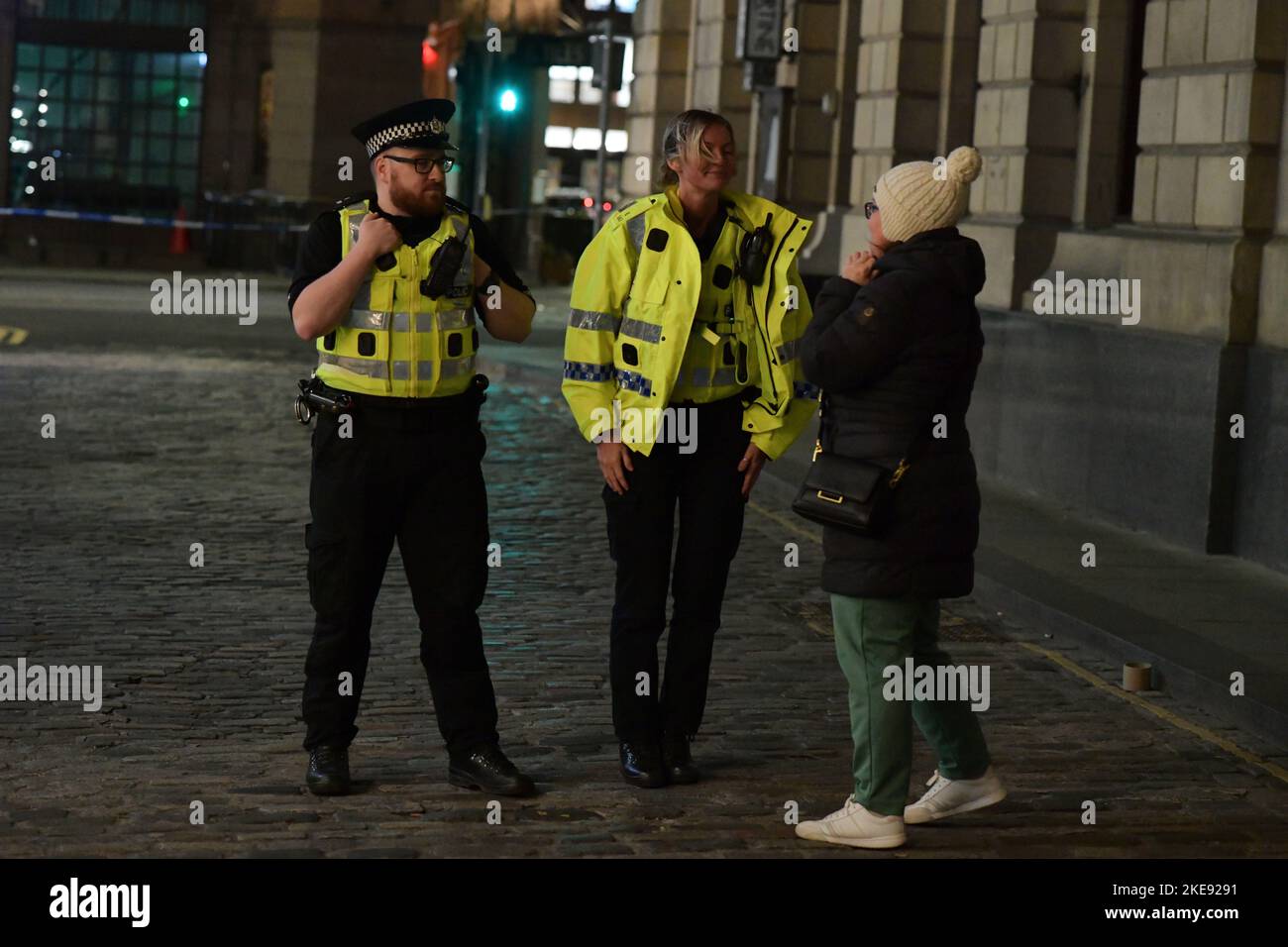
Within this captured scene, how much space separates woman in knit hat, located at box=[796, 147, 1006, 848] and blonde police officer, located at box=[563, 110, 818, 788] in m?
0.62

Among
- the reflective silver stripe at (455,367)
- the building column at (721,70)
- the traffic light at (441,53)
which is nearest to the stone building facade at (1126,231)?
the reflective silver stripe at (455,367)

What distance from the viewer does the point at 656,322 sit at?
6391 mm

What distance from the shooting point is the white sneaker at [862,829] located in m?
5.98

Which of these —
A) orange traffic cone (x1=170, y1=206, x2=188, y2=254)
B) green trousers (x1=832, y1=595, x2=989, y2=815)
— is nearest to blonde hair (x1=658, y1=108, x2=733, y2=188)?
green trousers (x1=832, y1=595, x2=989, y2=815)

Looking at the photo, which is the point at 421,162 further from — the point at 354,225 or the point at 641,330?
the point at 641,330

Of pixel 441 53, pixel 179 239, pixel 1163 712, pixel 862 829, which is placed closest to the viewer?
pixel 862 829

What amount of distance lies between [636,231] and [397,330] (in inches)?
30.2

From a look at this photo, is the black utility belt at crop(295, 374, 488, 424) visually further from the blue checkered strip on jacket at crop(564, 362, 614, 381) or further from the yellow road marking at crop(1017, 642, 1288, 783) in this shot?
the yellow road marking at crop(1017, 642, 1288, 783)

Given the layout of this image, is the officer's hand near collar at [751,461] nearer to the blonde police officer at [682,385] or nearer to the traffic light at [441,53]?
the blonde police officer at [682,385]

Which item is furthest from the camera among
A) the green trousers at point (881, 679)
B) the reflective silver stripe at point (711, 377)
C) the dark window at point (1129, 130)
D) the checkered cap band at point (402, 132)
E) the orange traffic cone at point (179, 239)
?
the orange traffic cone at point (179, 239)

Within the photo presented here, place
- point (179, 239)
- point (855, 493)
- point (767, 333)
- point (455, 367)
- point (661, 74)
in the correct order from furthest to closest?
point (179, 239), point (661, 74), point (767, 333), point (455, 367), point (855, 493)

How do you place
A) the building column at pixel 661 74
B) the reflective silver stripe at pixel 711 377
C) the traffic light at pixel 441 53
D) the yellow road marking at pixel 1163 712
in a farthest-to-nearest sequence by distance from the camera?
the traffic light at pixel 441 53, the building column at pixel 661 74, the yellow road marking at pixel 1163 712, the reflective silver stripe at pixel 711 377

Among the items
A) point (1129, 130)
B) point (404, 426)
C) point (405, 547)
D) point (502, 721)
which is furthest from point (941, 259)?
point (1129, 130)

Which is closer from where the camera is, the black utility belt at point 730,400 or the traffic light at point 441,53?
the black utility belt at point 730,400
